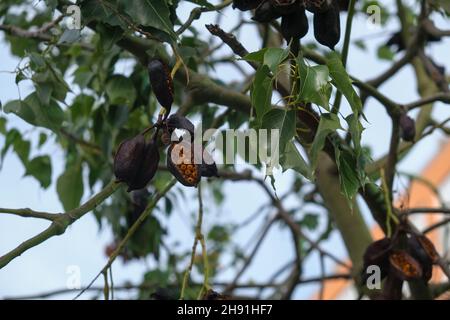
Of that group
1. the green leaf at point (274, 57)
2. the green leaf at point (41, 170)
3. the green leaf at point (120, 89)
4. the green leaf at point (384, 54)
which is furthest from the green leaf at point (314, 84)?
the green leaf at point (384, 54)

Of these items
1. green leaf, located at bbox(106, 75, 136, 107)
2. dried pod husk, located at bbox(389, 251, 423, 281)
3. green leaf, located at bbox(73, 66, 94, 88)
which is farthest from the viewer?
green leaf, located at bbox(73, 66, 94, 88)

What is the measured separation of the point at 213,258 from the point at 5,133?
1.74m

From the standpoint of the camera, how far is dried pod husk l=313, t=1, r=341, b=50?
132 centimetres

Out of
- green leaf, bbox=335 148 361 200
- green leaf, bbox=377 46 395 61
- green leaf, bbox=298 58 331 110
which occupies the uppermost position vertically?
green leaf, bbox=377 46 395 61

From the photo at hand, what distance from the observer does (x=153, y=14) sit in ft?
4.31

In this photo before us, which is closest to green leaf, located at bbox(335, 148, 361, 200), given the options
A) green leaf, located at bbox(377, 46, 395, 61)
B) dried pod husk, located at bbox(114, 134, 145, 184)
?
dried pod husk, located at bbox(114, 134, 145, 184)

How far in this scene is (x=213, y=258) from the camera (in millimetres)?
3791

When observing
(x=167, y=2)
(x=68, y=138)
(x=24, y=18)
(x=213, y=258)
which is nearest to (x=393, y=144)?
(x=167, y=2)

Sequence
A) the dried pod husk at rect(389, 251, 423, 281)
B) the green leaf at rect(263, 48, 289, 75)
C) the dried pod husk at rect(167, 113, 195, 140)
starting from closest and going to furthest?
the green leaf at rect(263, 48, 289, 75), the dried pod husk at rect(167, 113, 195, 140), the dried pod husk at rect(389, 251, 423, 281)

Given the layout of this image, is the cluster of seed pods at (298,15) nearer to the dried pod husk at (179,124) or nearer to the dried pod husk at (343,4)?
the dried pod husk at (179,124)

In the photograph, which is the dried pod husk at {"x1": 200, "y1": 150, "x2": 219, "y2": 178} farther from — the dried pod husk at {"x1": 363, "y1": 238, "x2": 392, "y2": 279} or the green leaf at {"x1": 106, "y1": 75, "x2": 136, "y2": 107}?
the green leaf at {"x1": 106, "y1": 75, "x2": 136, "y2": 107}

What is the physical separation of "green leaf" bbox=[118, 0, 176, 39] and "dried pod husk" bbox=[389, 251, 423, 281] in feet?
2.24

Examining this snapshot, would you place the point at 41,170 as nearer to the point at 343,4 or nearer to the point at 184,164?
the point at 343,4
